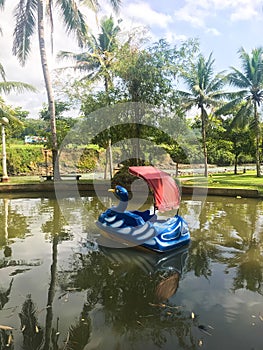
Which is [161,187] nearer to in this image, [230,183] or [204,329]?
[204,329]

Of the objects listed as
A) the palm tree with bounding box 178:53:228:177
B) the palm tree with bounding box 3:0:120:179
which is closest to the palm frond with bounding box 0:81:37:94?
the palm tree with bounding box 3:0:120:179

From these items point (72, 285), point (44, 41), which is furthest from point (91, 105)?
point (72, 285)

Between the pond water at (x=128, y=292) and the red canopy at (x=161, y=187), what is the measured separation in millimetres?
1107

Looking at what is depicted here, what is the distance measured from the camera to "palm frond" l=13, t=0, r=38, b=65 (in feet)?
61.6

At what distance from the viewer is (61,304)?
4.53 m

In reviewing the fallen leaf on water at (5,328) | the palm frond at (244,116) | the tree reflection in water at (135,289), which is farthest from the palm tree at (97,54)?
the fallen leaf on water at (5,328)

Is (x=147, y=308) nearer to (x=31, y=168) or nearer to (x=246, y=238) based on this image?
(x=246, y=238)

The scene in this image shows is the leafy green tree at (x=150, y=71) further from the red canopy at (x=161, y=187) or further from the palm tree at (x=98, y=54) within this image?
the red canopy at (x=161, y=187)

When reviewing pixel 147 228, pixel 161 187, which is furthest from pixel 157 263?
pixel 161 187

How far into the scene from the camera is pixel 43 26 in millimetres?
18297

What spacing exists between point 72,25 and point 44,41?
2275mm

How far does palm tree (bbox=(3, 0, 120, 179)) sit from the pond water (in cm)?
1132

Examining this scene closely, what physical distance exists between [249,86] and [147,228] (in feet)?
64.0

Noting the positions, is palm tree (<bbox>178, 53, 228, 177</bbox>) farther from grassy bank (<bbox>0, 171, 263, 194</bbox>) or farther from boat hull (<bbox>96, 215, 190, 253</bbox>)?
boat hull (<bbox>96, 215, 190, 253</bbox>)
